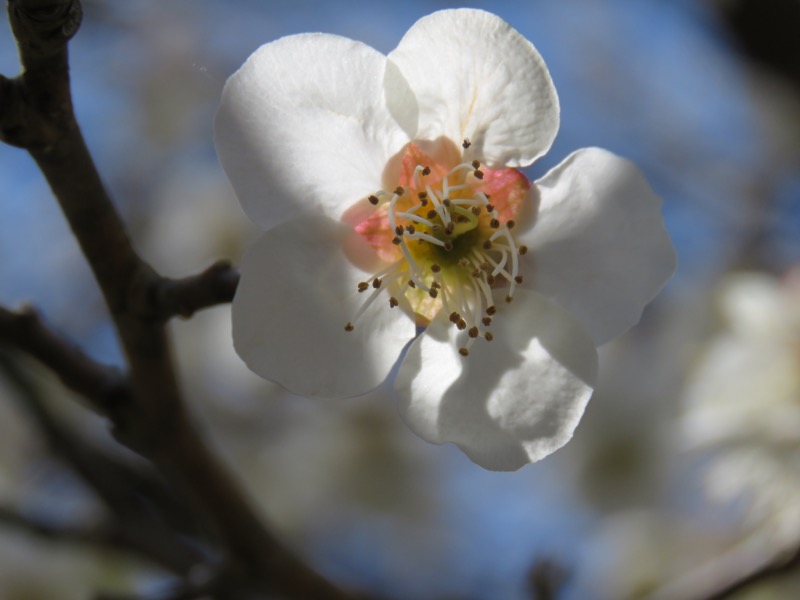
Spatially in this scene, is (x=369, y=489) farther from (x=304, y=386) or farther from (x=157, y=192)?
(x=304, y=386)

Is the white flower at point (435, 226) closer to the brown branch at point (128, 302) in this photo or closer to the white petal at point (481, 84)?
the white petal at point (481, 84)

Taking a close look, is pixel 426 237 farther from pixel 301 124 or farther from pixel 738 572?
pixel 738 572

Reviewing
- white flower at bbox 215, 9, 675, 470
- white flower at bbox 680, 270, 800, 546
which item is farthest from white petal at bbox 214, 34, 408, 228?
white flower at bbox 680, 270, 800, 546

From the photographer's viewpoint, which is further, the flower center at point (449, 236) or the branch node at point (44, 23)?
the flower center at point (449, 236)

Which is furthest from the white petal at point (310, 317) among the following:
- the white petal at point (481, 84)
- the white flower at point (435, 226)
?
the white petal at point (481, 84)

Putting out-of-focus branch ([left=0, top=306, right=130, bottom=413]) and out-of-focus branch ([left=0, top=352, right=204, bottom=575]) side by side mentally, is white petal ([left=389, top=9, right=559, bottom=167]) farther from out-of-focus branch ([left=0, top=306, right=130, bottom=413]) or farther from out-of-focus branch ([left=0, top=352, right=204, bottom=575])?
out-of-focus branch ([left=0, top=352, right=204, bottom=575])

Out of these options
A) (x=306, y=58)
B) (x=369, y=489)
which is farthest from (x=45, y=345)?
(x=369, y=489)
